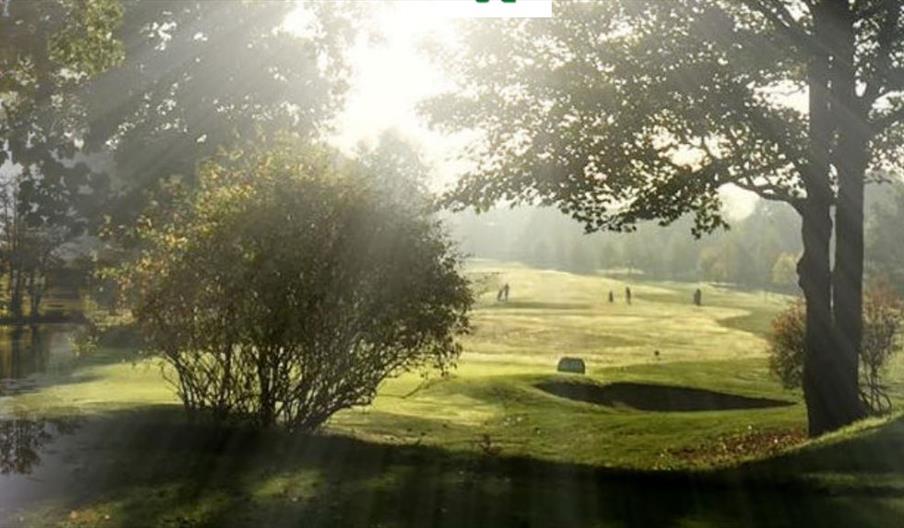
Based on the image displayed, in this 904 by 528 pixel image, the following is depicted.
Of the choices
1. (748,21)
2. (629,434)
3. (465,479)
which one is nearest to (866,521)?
(465,479)

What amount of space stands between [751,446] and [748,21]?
10.2 metres

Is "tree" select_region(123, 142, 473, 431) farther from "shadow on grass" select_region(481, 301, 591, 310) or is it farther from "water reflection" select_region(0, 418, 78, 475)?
"shadow on grass" select_region(481, 301, 591, 310)

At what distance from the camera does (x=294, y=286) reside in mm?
15172

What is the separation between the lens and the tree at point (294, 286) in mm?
15062

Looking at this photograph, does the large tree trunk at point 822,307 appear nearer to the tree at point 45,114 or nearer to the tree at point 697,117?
the tree at point 697,117

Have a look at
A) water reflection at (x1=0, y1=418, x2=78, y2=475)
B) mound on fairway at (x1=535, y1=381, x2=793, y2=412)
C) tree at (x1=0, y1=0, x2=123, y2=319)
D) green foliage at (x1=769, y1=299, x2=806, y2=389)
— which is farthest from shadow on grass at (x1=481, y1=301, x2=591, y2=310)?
water reflection at (x1=0, y1=418, x2=78, y2=475)

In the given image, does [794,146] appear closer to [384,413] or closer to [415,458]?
[415,458]

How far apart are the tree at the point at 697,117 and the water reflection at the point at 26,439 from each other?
9.37 m

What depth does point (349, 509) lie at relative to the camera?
11.0m

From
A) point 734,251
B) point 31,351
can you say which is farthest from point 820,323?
point 734,251

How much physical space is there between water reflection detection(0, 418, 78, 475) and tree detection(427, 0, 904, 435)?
9.37 metres

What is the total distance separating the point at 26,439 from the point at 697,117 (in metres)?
13.7

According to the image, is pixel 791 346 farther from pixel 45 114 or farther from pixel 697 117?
pixel 45 114

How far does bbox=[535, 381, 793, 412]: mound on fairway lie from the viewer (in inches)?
1373
